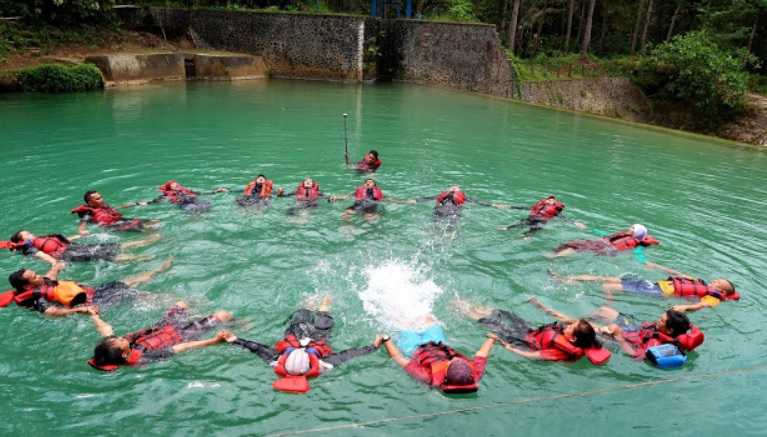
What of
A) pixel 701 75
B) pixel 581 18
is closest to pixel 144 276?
pixel 701 75

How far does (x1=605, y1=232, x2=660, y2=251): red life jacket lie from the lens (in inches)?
449

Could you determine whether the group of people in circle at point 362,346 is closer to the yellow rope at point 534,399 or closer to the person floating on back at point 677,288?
the person floating on back at point 677,288

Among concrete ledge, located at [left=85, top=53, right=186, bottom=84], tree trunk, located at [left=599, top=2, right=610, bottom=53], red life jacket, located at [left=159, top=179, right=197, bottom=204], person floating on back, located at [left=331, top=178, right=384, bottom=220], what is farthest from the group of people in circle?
tree trunk, located at [left=599, top=2, right=610, bottom=53]

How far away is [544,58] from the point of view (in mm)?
36469

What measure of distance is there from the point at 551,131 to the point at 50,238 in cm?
1945

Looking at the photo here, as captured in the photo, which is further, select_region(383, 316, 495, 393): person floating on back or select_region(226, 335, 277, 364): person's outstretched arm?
select_region(226, 335, 277, 364): person's outstretched arm

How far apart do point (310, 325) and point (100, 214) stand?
6154mm

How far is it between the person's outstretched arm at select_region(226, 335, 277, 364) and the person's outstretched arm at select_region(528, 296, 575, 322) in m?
4.39

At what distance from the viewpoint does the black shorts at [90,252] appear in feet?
33.0

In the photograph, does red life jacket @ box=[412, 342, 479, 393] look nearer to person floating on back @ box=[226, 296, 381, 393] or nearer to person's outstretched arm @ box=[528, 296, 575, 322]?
person floating on back @ box=[226, 296, 381, 393]

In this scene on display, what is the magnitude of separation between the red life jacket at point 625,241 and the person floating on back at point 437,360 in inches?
184

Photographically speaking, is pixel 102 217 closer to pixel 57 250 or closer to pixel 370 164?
pixel 57 250

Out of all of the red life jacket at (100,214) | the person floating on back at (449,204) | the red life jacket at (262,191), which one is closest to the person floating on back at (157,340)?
the red life jacket at (100,214)

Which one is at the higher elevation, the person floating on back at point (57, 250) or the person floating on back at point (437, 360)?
the person floating on back at point (57, 250)
